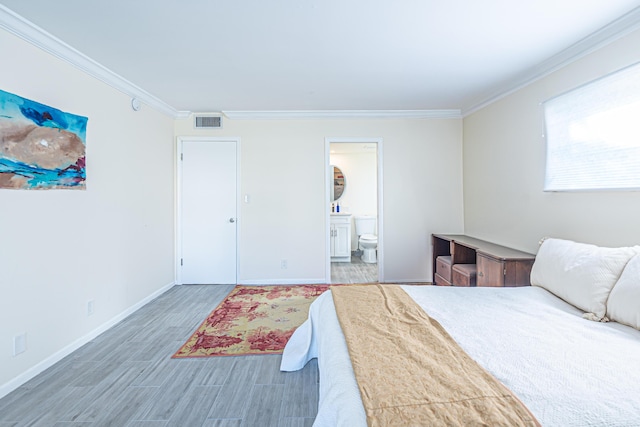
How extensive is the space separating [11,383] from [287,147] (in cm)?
350

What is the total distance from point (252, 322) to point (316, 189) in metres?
2.05

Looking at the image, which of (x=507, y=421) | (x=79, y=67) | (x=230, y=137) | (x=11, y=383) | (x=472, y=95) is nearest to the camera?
(x=507, y=421)

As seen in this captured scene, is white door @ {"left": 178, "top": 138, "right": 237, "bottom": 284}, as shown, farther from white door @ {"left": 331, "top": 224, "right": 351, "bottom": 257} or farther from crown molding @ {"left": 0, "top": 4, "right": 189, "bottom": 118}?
white door @ {"left": 331, "top": 224, "right": 351, "bottom": 257}

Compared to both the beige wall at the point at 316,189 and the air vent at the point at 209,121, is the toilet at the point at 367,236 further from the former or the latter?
the air vent at the point at 209,121

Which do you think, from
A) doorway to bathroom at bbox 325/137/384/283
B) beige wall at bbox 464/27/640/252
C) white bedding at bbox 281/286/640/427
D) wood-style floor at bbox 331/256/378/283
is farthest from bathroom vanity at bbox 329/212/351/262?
white bedding at bbox 281/286/640/427

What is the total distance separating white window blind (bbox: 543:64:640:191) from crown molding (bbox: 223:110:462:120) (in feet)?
5.45

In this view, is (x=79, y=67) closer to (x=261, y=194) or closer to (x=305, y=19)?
(x=305, y=19)

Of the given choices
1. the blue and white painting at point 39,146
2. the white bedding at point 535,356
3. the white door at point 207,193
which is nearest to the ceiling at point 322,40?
the blue and white painting at point 39,146

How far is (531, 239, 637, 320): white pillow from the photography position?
172cm

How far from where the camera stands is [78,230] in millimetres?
2570

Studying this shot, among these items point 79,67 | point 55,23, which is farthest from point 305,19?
point 79,67

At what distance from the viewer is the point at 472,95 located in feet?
11.9

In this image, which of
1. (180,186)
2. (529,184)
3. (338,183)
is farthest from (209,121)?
(529,184)

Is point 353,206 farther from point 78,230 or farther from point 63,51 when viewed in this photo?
point 63,51
